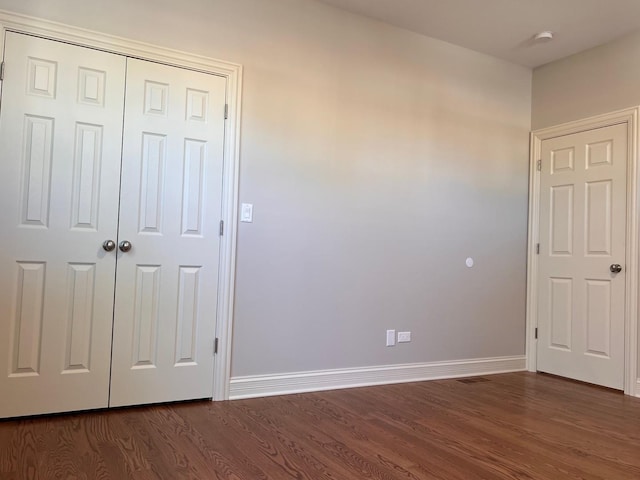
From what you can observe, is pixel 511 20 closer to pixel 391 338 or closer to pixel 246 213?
pixel 246 213

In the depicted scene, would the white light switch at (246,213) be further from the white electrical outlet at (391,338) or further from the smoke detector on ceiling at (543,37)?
the smoke detector on ceiling at (543,37)

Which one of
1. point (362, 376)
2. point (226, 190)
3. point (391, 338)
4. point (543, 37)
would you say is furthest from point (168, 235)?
point (543, 37)

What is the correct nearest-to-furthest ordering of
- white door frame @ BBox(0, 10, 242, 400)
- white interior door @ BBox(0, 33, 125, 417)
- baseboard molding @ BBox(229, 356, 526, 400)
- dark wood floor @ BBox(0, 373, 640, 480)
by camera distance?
dark wood floor @ BBox(0, 373, 640, 480)
white interior door @ BBox(0, 33, 125, 417)
white door frame @ BBox(0, 10, 242, 400)
baseboard molding @ BBox(229, 356, 526, 400)

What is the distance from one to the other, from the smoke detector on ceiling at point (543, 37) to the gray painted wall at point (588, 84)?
45cm

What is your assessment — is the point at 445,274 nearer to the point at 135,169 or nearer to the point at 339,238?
the point at 339,238

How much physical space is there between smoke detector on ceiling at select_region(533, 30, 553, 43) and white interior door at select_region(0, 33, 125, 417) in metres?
3.03

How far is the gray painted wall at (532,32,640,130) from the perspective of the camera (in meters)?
3.71

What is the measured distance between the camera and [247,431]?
2494mm

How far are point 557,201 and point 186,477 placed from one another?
12.0 ft

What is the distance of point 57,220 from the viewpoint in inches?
104

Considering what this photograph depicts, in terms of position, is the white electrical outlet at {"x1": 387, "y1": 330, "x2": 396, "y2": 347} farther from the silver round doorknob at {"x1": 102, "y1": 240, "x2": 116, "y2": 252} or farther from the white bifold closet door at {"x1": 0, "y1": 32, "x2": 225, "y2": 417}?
the silver round doorknob at {"x1": 102, "y1": 240, "x2": 116, "y2": 252}

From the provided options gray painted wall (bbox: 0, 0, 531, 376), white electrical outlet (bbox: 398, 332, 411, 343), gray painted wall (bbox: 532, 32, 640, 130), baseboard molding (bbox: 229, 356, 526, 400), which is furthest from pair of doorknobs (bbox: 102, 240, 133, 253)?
gray painted wall (bbox: 532, 32, 640, 130)

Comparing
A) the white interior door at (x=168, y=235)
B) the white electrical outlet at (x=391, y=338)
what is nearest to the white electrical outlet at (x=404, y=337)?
the white electrical outlet at (x=391, y=338)

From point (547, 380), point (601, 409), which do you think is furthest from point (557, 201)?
point (601, 409)
